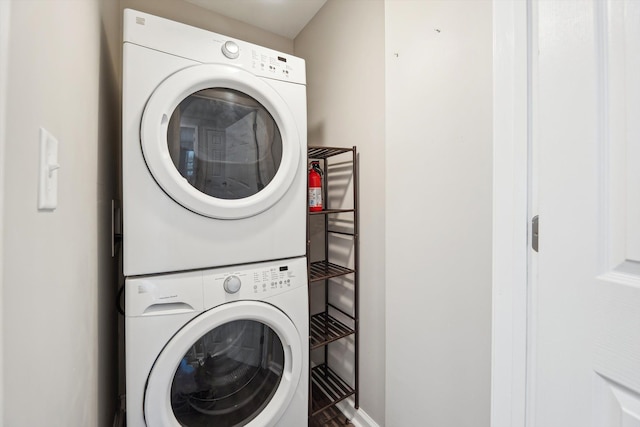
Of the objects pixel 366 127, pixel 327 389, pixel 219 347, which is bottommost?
pixel 327 389

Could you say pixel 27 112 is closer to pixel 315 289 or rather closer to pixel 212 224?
pixel 212 224

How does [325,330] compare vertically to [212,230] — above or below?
below

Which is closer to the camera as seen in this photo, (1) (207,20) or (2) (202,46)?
(2) (202,46)

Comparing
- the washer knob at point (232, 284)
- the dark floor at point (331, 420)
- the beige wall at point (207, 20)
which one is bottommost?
the dark floor at point (331, 420)

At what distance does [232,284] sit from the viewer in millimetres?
1022

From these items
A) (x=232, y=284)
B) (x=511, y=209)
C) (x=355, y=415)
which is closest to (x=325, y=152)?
(x=232, y=284)

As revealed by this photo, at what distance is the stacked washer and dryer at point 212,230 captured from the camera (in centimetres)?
91

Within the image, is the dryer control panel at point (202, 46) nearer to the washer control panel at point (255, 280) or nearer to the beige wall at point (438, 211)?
the beige wall at point (438, 211)

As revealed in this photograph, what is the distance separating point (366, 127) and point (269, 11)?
3.46ft

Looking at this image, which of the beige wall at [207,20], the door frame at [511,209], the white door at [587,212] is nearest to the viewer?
the white door at [587,212]

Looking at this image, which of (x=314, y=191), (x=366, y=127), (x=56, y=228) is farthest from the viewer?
(x=314, y=191)

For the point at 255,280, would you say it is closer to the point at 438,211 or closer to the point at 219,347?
the point at 219,347

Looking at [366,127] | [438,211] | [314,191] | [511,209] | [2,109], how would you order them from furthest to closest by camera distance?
[314,191] < [366,127] < [438,211] < [511,209] < [2,109]

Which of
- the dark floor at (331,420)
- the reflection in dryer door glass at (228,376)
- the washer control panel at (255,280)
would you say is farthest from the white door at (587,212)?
the dark floor at (331,420)
